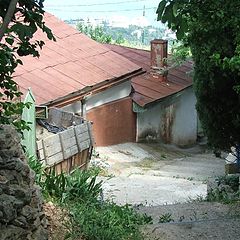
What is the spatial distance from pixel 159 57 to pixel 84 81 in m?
5.47

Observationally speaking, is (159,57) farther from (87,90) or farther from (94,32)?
(94,32)

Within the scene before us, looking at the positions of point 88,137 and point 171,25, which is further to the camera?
point 88,137

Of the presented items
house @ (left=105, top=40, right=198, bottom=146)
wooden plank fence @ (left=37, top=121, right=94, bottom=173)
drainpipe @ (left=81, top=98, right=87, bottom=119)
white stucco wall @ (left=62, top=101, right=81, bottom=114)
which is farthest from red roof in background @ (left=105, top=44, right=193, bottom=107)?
wooden plank fence @ (left=37, top=121, right=94, bottom=173)

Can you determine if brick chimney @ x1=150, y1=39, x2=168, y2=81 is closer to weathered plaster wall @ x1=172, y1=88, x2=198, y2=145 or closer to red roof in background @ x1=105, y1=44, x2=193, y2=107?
red roof in background @ x1=105, y1=44, x2=193, y2=107

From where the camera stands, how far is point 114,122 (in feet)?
60.6

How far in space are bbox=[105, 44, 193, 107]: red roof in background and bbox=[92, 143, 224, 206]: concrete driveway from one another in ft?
5.71

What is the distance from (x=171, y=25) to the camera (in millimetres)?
3021

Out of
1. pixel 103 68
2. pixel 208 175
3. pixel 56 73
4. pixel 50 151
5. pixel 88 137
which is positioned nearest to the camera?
pixel 50 151

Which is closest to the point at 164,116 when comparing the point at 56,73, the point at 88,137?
the point at 56,73

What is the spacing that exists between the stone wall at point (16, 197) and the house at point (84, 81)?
9233 millimetres

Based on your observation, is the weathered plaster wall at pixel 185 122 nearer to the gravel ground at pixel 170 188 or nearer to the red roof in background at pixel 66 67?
the gravel ground at pixel 170 188

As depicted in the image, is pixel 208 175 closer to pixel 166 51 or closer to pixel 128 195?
pixel 128 195

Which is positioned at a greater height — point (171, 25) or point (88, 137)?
point (171, 25)

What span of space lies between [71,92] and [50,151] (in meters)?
4.62
